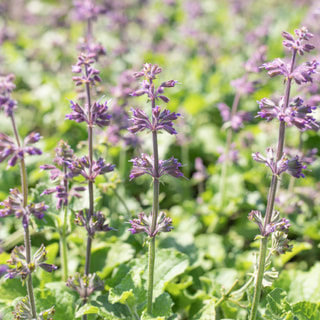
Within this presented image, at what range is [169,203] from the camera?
647 cm

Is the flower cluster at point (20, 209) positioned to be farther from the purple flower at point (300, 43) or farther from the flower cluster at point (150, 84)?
the purple flower at point (300, 43)

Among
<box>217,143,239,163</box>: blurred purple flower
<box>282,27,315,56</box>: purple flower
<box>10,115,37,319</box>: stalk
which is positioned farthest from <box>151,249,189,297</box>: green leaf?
<box>282,27,315,56</box>: purple flower

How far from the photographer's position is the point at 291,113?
2916 mm

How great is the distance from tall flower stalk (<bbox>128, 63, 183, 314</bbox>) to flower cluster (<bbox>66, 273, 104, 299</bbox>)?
0.68 metres

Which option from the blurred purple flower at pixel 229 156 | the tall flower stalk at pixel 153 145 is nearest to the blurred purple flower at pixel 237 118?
the blurred purple flower at pixel 229 156

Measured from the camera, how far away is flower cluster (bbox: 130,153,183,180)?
9.87 ft

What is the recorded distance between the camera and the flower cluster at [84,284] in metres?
3.54

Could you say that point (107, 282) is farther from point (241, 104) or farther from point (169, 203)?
point (241, 104)

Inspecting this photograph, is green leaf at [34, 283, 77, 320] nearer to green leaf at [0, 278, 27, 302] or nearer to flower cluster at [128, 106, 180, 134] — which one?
green leaf at [0, 278, 27, 302]

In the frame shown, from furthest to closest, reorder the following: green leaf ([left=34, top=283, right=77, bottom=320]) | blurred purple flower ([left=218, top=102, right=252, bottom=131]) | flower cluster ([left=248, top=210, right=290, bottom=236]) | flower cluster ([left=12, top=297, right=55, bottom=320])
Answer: blurred purple flower ([left=218, top=102, right=252, bottom=131]) < green leaf ([left=34, top=283, right=77, bottom=320]) < flower cluster ([left=12, top=297, right=55, bottom=320]) < flower cluster ([left=248, top=210, right=290, bottom=236])

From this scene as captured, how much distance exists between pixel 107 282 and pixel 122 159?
7.56ft

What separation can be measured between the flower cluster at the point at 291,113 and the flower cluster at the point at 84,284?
189cm

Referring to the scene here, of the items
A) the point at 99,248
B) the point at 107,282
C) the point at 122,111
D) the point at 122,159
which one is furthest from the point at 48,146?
the point at 107,282

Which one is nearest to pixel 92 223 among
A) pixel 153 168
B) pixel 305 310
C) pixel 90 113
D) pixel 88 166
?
pixel 88 166
